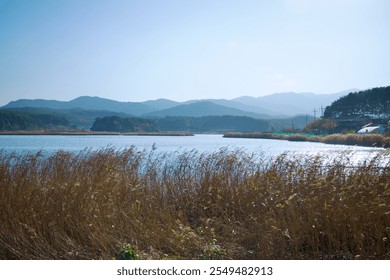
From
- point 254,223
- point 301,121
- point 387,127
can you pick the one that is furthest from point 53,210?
point 301,121

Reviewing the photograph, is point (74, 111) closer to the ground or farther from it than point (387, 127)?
farther from it

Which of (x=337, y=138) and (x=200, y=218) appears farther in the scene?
(x=337, y=138)

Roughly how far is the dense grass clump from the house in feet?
18.4

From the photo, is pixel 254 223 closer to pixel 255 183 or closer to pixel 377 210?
pixel 255 183

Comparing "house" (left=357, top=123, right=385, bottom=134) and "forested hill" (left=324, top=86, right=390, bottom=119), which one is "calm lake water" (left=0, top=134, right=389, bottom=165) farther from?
"forested hill" (left=324, top=86, right=390, bottom=119)

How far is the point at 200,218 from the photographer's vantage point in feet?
17.7

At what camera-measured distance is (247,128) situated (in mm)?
22516

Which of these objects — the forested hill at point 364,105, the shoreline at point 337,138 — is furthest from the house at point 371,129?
the forested hill at point 364,105

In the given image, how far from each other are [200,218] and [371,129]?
8660 millimetres

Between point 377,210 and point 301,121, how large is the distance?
20938 millimetres

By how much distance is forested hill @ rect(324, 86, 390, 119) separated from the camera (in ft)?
35.8

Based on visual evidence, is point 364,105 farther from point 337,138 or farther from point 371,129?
point 337,138

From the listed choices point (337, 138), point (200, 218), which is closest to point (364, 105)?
point (337, 138)
